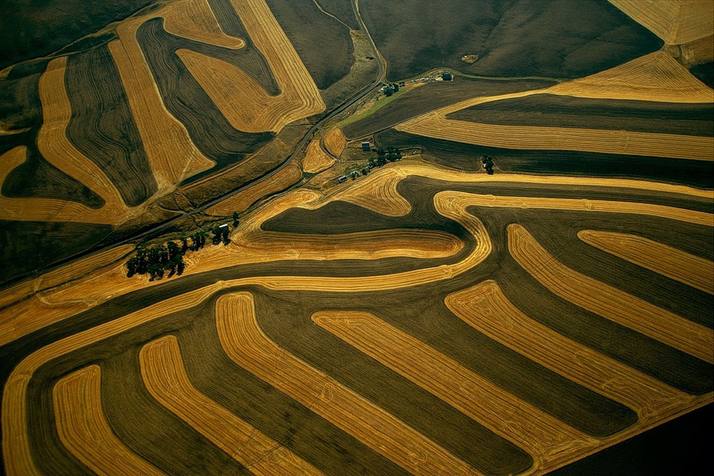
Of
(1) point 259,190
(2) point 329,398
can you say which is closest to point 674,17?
(1) point 259,190

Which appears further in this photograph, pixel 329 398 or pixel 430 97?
pixel 430 97

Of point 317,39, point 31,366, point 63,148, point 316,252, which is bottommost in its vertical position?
point 31,366

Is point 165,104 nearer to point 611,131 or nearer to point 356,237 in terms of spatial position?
point 356,237

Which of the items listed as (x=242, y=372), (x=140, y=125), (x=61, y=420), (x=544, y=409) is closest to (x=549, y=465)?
(x=544, y=409)

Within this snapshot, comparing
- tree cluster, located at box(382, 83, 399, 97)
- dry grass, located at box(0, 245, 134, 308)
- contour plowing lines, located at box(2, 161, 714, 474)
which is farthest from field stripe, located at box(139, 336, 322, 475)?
tree cluster, located at box(382, 83, 399, 97)

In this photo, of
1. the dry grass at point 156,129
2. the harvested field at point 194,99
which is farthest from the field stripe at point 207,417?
the harvested field at point 194,99
